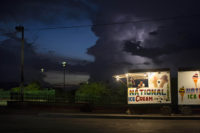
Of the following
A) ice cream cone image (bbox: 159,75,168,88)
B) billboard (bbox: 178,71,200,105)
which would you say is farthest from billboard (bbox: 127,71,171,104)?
billboard (bbox: 178,71,200,105)

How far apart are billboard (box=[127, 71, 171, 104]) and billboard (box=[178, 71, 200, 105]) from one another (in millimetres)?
1009

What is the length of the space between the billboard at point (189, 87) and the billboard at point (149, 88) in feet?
3.31

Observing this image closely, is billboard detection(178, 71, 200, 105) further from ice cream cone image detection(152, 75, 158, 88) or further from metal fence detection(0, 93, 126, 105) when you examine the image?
metal fence detection(0, 93, 126, 105)

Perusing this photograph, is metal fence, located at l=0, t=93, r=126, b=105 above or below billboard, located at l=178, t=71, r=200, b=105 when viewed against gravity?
below

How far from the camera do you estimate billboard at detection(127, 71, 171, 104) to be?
67.9 feet

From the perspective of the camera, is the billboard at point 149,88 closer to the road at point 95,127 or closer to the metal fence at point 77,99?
the metal fence at point 77,99

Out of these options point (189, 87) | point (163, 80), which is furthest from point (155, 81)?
point (189, 87)

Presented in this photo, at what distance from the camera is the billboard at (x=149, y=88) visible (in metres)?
20.7

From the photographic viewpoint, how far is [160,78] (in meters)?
20.8

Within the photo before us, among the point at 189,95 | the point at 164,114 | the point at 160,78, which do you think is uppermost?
the point at 160,78

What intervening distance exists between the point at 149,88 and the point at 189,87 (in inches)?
130

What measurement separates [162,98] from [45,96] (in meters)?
14.6

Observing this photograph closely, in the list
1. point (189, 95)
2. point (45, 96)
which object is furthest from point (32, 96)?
point (189, 95)

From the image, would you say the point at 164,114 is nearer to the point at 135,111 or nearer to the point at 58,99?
the point at 135,111
